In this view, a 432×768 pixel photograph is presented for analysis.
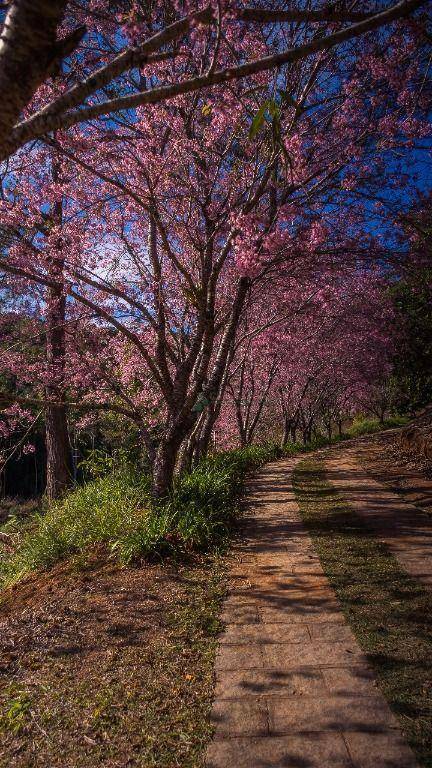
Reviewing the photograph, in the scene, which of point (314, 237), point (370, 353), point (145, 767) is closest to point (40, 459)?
point (370, 353)

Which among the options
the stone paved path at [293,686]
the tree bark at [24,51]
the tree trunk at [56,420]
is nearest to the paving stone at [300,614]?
the stone paved path at [293,686]

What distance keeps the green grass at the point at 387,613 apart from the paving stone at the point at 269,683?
39cm

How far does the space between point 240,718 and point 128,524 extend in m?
3.16

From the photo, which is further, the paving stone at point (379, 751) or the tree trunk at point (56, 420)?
the tree trunk at point (56, 420)

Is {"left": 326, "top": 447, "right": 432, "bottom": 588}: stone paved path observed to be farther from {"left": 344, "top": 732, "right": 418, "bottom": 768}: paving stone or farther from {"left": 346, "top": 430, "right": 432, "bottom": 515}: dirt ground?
{"left": 344, "top": 732, "right": 418, "bottom": 768}: paving stone

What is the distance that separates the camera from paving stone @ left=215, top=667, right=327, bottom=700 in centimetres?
281

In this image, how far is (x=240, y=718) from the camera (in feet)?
8.53

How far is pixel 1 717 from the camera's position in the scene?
278 centimetres

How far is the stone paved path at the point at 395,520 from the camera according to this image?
4820 mm

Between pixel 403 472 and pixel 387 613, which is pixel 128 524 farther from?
pixel 403 472

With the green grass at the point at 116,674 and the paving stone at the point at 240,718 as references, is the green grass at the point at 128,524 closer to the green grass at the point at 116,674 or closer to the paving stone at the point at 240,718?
the green grass at the point at 116,674

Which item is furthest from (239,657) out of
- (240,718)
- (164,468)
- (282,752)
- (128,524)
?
(164,468)

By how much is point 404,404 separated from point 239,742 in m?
15.5

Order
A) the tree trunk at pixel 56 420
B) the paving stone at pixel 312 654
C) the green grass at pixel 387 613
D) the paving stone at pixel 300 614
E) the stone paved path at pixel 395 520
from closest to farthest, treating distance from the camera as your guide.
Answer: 1. the green grass at pixel 387 613
2. the paving stone at pixel 312 654
3. the paving stone at pixel 300 614
4. the stone paved path at pixel 395 520
5. the tree trunk at pixel 56 420
